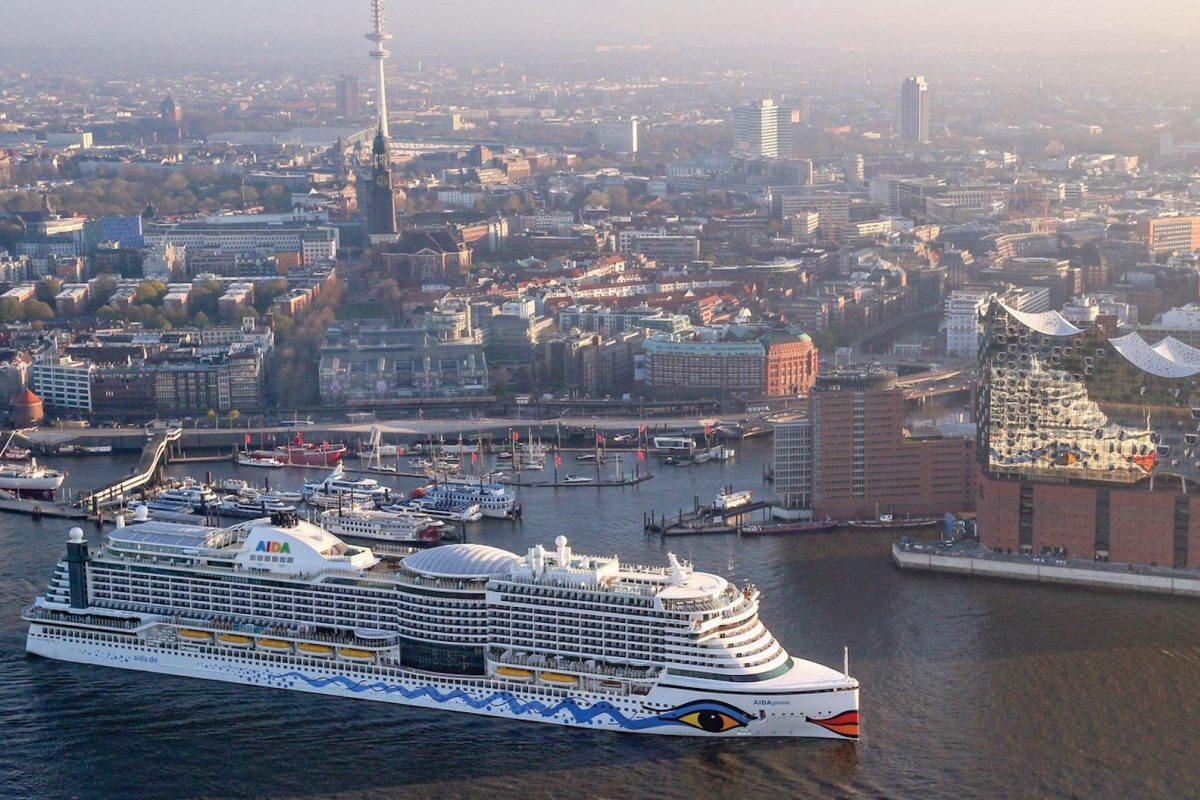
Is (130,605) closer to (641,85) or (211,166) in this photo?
(211,166)

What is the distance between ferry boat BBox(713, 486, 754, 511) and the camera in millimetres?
19781

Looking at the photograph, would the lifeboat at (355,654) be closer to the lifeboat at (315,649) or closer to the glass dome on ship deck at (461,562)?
the lifeboat at (315,649)

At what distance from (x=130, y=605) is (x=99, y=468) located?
7.96m

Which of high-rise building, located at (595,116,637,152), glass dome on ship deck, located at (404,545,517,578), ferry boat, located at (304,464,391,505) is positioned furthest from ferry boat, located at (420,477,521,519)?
high-rise building, located at (595,116,637,152)

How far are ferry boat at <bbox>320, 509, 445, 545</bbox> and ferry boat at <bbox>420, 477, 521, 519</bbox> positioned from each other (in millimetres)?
744

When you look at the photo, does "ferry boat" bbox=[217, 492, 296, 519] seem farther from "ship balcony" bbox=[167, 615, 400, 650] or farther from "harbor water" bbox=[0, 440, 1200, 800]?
"ship balcony" bbox=[167, 615, 400, 650]

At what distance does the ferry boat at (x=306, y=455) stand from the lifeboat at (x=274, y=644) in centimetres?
823

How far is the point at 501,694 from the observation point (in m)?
13.9

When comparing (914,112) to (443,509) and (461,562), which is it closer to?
(443,509)

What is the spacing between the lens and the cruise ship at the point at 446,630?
13.5 m

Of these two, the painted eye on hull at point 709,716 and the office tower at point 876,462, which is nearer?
the painted eye on hull at point 709,716

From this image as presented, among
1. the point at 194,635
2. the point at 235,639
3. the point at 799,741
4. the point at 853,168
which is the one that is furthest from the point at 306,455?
the point at 853,168

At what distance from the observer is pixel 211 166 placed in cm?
5397

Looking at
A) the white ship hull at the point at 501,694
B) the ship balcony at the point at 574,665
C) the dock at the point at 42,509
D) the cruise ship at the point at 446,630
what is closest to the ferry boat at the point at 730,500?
the cruise ship at the point at 446,630
